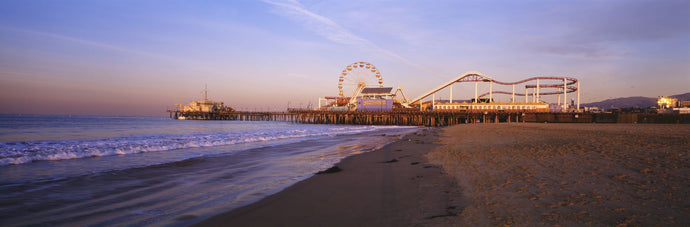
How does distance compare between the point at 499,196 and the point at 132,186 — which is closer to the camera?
the point at 499,196

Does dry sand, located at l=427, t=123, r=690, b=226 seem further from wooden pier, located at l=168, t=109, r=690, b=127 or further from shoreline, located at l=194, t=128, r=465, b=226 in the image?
wooden pier, located at l=168, t=109, r=690, b=127

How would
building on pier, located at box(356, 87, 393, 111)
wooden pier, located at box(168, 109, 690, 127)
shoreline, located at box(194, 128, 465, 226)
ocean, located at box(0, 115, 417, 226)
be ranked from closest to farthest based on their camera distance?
1. shoreline, located at box(194, 128, 465, 226)
2. ocean, located at box(0, 115, 417, 226)
3. wooden pier, located at box(168, 109, 690, 127)
4. building on pier, located at box(356, 87, 393, 111)

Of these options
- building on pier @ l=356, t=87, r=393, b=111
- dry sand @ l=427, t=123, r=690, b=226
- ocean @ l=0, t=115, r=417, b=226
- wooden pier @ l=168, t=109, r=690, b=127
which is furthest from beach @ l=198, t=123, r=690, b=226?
building on pier @ l=356, t=87, r=393, b=111

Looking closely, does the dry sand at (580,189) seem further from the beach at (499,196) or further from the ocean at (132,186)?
the ocean at (132,186)

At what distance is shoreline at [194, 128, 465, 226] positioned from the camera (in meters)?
3.81

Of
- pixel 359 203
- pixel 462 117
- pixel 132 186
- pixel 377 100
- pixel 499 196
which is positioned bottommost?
pixel 132 186

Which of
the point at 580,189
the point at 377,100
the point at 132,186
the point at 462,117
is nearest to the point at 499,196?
the point at 580,189

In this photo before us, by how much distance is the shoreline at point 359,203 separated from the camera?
381 cm

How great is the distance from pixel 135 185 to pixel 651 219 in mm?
7667

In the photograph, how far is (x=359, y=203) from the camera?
4.66m

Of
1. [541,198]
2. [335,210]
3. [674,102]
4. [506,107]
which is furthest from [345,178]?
[674,102]

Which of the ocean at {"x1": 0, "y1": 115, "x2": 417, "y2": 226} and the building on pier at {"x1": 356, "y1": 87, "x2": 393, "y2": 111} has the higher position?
the building on pier at {"x1": 356, "y1": 87, "x2": 393, "y2": 111}

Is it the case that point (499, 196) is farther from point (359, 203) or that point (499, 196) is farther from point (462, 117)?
point (462, 117)

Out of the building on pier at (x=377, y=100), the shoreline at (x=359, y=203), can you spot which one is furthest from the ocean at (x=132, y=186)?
the building on pier at (x=377, y=100)
